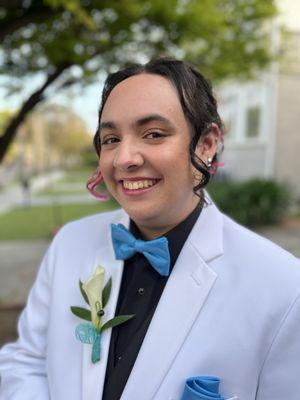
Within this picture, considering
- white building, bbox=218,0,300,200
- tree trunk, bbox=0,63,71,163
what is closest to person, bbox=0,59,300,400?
tree trunk, bbox=0,63,71,163

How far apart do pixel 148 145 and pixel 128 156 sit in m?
0.07

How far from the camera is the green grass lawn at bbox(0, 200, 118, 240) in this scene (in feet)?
34.5

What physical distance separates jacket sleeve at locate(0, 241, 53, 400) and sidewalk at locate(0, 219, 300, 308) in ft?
12.0

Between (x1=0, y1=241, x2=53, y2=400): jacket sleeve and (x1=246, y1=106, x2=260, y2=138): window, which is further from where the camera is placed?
(x1=246, y1=106, x2=260, y2=138): window

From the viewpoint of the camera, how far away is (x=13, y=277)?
21.5ft

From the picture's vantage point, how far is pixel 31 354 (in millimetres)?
1516

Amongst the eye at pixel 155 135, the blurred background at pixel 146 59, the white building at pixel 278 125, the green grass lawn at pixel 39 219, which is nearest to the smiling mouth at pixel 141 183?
the eye at pixel 155 135

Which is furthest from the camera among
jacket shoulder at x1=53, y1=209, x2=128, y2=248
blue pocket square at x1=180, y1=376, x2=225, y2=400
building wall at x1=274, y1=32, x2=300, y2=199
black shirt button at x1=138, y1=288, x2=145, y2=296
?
building wall at x1=274, y1=32, x2=300, y2=199

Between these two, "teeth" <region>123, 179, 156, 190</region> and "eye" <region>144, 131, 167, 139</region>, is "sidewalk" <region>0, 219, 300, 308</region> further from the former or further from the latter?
"eye" <region>144, 131, 167, 139</region>

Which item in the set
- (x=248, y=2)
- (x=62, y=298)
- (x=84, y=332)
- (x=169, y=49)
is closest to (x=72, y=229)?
(x=62, y=298)

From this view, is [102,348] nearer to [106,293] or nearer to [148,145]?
[106,293]

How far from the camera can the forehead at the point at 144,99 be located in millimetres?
1178

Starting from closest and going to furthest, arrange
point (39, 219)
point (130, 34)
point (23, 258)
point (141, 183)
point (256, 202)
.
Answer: point (141, 183) < point (130, 34) < point (23, 258) < point (256, 202) < point (39, 219)

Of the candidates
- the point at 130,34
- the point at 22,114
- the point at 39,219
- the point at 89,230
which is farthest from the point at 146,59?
the point at 39,219
